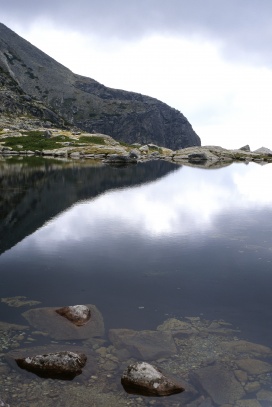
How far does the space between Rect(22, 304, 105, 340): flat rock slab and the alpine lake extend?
0.13m

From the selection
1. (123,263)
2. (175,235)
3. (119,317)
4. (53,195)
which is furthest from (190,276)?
(53,195)

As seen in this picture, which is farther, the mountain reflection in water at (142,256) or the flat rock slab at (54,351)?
the mountain reflection in water at (142,256)

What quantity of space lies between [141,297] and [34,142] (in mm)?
170278

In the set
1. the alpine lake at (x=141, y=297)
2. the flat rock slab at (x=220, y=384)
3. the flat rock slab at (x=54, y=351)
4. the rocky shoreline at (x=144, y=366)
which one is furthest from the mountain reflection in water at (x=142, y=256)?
the flat rock slab at (x=220, y=384)

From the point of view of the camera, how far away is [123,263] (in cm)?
2980

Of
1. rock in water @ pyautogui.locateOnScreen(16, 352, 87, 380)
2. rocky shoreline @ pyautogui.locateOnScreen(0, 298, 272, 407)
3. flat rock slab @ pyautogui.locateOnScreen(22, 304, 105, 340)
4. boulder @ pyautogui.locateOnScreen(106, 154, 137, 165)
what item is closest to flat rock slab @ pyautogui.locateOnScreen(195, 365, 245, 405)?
rocky shoreline @ pyautogui.locateOnScreen(0, 298, 272, 407)

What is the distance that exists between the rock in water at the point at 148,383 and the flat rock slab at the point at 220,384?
45.1 inches

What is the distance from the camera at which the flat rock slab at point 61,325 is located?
742 inches

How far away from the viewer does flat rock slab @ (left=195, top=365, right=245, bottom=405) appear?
14422 millimetres

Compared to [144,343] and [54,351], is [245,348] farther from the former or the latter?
[54,351]

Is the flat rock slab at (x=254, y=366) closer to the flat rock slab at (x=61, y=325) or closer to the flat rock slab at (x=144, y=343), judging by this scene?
the flat rock slab at (x=144, y=343)

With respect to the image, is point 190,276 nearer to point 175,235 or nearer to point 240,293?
point 240,293

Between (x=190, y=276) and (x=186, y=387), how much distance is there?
12564 mm

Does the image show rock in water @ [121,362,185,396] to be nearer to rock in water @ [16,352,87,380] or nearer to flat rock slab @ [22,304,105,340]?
rock in water @ [16,352,87,380]
